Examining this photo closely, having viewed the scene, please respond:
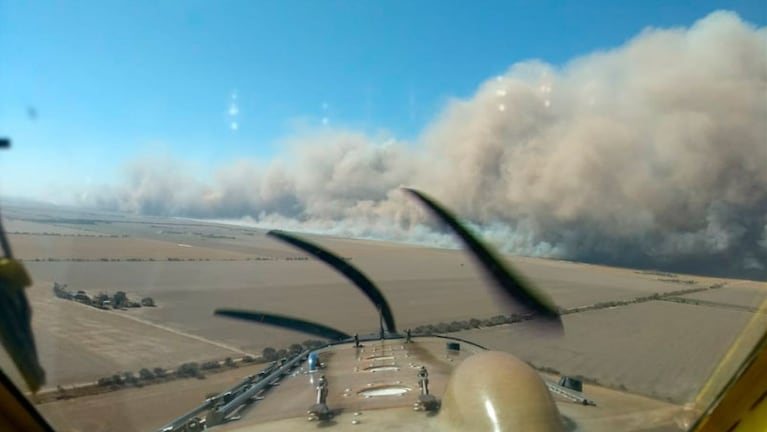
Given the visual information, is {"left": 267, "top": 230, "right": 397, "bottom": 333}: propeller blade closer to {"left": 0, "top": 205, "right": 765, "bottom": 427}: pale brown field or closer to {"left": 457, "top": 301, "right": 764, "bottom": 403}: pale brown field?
{"left": 0, "top": 205, "right": 765, "bottom": 427}: pale brown field

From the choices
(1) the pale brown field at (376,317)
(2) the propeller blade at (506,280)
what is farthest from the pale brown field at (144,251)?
(2) the propeller blade at (506,280)

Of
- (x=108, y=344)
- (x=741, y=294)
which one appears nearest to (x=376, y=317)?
(x=108, y=344)

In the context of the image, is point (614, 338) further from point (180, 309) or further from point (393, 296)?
point (180, 309)

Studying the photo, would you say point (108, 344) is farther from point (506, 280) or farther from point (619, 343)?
point (619, 343)

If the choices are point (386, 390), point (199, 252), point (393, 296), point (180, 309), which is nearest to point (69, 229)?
point (199, 252)

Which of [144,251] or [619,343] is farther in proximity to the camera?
[144,251]
